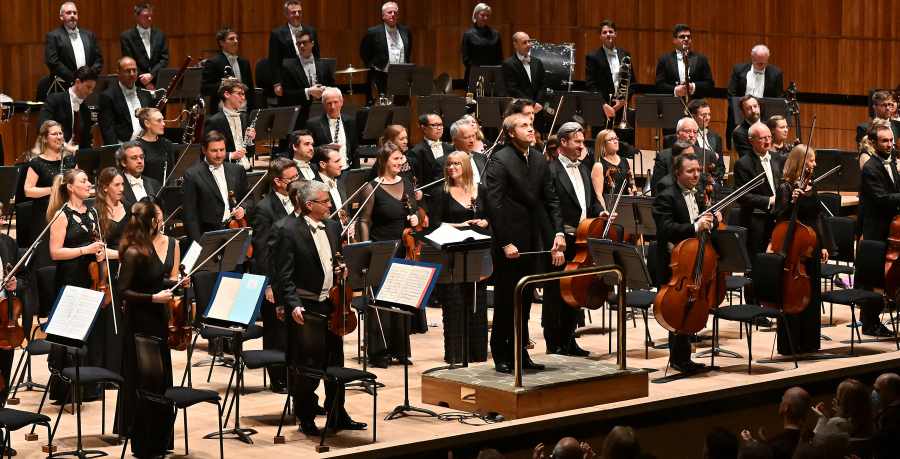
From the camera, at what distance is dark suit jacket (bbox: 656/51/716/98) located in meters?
11.6

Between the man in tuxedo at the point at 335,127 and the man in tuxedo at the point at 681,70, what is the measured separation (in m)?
3.40

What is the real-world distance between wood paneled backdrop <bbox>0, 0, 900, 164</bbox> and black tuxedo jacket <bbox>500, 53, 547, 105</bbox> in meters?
3.01

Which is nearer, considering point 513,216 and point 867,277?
point 513,216

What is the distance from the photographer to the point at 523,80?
1173cm

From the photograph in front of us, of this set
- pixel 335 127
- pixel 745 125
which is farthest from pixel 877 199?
pixel 335 127

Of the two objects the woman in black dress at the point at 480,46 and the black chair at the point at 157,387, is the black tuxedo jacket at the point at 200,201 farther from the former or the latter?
the woman in black dress at the point at 480,46

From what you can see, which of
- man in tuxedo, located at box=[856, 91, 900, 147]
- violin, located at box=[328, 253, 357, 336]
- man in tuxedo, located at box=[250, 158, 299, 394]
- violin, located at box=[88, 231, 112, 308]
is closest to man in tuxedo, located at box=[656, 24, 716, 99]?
man in tuxedo, located at box=[856, 91, 900, 147]

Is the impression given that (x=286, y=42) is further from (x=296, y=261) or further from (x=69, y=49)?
(x=296, y=261)

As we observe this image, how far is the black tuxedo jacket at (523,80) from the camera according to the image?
1171cm

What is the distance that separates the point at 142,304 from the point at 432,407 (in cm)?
161

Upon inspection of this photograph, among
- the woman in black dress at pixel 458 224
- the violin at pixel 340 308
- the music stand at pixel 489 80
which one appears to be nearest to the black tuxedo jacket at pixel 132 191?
the woman in black dress at pixel 458 224

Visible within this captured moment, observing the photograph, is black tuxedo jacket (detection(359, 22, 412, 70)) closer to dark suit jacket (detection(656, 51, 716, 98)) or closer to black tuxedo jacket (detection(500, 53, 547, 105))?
black tuxedo jacket (detection(500, 53, 547, 105))

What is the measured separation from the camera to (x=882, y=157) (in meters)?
8.50

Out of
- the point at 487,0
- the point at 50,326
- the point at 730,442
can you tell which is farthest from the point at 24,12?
the point at 730,442
